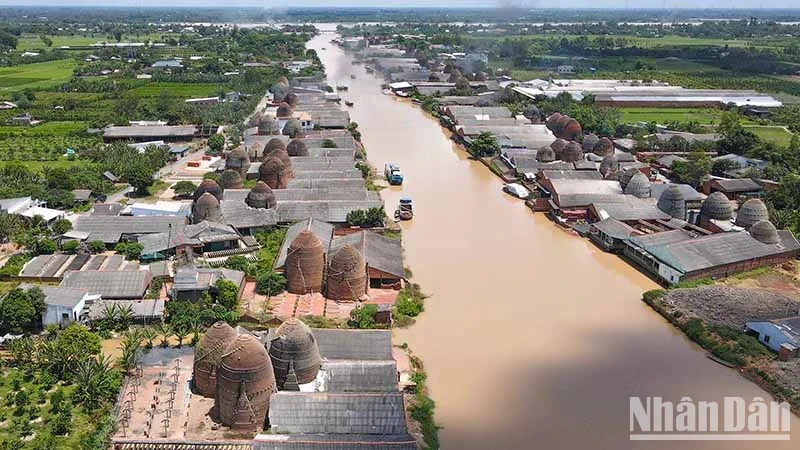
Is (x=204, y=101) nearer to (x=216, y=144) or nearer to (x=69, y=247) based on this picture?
(x=216, y=144)

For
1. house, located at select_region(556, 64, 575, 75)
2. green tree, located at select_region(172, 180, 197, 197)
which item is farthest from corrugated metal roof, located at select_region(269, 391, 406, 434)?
house, located at select_region(556, 64, 575, 75)

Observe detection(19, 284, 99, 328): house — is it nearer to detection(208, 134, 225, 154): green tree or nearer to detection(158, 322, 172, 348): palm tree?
detection(158, 322, 172, 348): palm tree

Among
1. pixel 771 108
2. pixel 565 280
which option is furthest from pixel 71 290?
pixel 771 108

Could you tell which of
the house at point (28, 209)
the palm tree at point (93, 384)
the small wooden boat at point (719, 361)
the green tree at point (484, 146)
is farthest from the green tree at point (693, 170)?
the house at point (28, 209)

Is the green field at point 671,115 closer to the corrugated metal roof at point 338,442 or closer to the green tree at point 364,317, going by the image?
the green tree at point 364,317

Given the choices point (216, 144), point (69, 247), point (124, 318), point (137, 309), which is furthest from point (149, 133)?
point (124, 318)

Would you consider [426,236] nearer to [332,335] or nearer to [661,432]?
[332,335]
